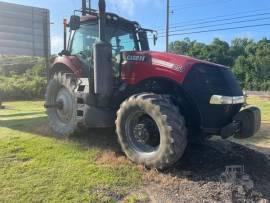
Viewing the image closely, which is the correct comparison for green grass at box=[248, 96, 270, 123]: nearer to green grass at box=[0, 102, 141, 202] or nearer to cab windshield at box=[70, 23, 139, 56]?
cab windshield at box=[70, 23, 139, 56]

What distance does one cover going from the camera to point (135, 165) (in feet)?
17.6

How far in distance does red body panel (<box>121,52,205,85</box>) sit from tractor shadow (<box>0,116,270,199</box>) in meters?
1.27

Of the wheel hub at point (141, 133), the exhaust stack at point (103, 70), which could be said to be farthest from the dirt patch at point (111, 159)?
the exhaust stack at point (103, 70)

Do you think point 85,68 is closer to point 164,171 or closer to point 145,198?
point 164,171

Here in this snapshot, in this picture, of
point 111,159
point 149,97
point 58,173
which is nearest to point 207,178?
point 149,97

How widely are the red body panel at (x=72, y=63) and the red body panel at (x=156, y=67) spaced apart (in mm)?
1123

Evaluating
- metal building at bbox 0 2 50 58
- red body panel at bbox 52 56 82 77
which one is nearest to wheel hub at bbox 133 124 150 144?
red body panel at bbox 52 56 82 77

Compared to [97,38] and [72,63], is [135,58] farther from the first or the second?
[72,63]

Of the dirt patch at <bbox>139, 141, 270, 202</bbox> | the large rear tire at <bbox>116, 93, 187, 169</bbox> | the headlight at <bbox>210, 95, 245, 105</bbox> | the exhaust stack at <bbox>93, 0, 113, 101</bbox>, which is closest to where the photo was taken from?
the dirt patch at <bbox>139, 141, 270, 202</bbox>

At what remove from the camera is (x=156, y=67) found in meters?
5.46

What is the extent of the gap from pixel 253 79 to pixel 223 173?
59.2 m

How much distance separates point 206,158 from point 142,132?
117 centimetres

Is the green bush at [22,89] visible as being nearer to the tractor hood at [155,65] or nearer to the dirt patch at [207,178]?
the tractor hood at [155,65]

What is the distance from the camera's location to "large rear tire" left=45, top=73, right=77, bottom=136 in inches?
260
